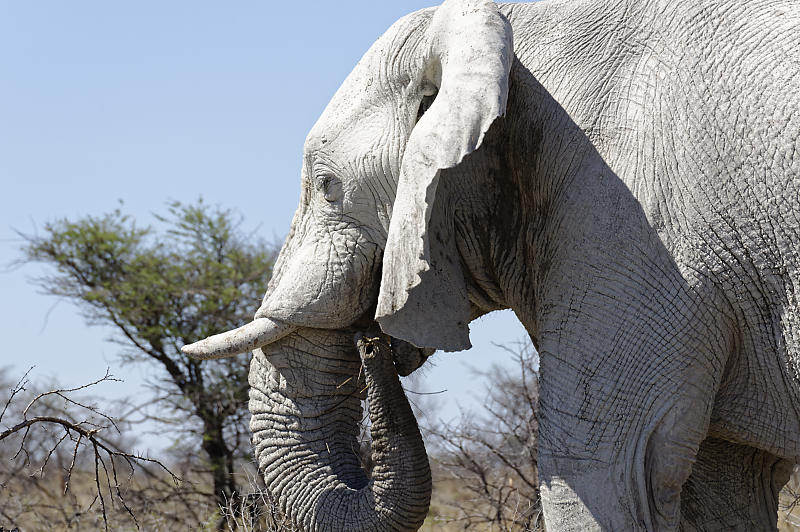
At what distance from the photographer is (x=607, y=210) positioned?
3.09 metres

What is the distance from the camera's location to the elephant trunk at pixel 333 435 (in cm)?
374

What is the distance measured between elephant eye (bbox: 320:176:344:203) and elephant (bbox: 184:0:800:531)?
A: 0.03 m

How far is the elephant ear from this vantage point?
3.08 meters

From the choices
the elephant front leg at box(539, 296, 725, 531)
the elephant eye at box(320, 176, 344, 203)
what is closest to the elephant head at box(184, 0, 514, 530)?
the elephant eye at box(320, 176, 344, 203)

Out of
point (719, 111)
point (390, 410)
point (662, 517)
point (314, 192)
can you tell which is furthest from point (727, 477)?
point (314, 192)

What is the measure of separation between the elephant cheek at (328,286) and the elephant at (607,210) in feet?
0.54

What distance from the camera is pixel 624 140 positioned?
3.12 meters

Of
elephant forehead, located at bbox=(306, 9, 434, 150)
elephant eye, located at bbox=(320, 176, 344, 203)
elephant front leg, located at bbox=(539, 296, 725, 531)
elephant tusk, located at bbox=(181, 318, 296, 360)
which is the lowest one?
elephant front leg, located at bbox=(539, 296, 725, 531)

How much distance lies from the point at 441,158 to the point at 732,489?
1672 millimetres

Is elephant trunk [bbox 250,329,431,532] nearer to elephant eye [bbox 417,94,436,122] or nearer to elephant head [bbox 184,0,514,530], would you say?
elephant head [bbox 184,0,514,530]

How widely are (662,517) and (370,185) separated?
52.2 inches

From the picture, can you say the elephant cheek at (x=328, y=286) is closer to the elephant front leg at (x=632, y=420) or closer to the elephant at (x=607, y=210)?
the elephant at (x=607, y=210)

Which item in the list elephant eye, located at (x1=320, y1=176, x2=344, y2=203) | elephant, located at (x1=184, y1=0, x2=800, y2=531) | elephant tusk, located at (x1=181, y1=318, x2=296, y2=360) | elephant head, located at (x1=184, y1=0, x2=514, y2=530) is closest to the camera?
elephant, located at (x1=184, y1=0, x2=800, y2=531)

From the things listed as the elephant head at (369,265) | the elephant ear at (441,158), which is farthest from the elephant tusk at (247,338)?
the elephant ear at (441,158)
